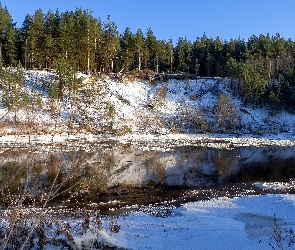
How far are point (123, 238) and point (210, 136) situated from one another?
150ft

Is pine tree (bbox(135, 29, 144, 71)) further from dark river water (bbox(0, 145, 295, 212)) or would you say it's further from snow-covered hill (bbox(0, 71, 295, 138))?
dark river water (bbox(0, 145, 295, 212))

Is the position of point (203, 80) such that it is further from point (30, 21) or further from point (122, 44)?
point (30, 21)

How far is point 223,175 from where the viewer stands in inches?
907

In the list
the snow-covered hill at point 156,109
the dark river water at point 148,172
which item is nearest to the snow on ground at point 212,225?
the dark river water at point 148,172

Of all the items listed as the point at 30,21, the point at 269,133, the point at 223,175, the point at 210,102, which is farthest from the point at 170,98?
the point at 223,175

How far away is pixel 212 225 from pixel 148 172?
11.8 meters

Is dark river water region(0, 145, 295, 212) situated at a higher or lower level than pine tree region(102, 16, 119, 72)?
lower

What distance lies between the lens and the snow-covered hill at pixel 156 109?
55.5m

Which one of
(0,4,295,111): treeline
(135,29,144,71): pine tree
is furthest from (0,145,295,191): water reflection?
(135,29,144,71): pine tree

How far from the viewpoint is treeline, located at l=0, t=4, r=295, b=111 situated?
2598 inches

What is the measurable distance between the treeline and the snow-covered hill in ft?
13.9

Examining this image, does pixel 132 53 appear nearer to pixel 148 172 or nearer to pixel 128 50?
pixel 128 50

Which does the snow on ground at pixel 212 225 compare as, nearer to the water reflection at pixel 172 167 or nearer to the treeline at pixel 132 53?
the water reflection at pixel 172 167

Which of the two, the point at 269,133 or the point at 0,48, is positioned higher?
the point at 0,48
